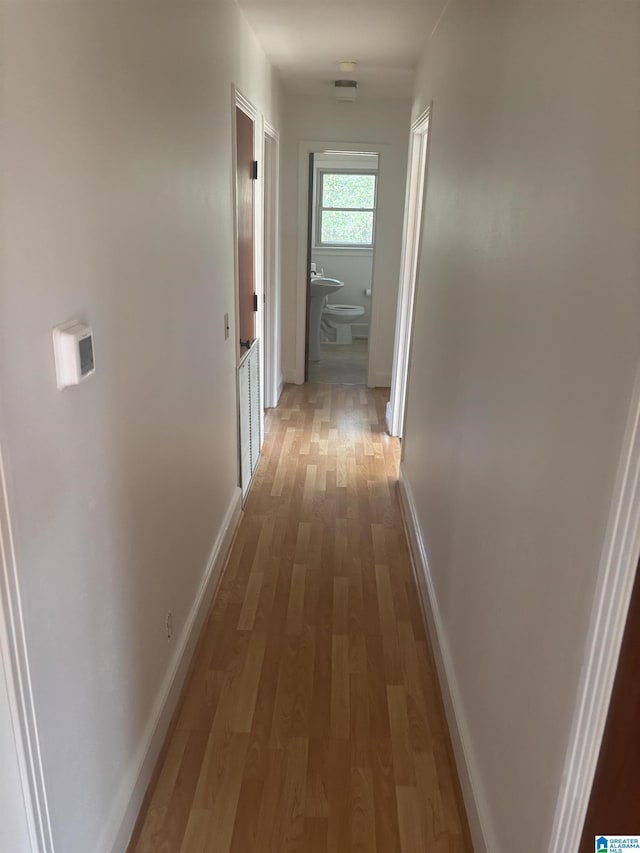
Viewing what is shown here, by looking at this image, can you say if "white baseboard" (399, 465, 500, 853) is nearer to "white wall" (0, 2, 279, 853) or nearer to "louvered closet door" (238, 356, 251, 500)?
"white wall" (0, 2, 279, 853)

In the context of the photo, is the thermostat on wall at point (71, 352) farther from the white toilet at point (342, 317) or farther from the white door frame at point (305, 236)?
the white toilet at point (342, 317)

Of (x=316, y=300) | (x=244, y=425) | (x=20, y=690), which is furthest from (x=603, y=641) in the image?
(x=316, y=300)

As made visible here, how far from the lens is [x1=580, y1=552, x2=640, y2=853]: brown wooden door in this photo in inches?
36.9

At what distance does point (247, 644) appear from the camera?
2.43 metres

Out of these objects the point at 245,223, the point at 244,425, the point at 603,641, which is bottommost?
the point at 244,425

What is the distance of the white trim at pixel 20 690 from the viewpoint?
3.24ft

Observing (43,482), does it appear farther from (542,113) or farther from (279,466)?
(279,466)

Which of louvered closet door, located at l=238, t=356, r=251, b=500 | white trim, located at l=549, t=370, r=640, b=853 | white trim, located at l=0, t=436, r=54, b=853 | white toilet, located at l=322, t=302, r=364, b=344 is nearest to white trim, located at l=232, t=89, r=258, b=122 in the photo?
louvered closet door, located at l=238, t=356, r=251, b=500

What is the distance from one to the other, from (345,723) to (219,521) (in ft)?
3.69

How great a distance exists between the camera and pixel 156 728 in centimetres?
187

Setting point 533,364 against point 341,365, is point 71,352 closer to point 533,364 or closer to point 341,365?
point 533,364

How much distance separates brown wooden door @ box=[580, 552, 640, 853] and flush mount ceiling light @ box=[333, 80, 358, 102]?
430cm

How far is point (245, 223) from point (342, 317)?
159 inches

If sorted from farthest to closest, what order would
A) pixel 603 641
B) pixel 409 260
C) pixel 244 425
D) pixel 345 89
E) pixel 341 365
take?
Answer: pixel 341 365 < pixel 345 89 < pixel 409 260 < pixel 244 425 < pixel 603 641
